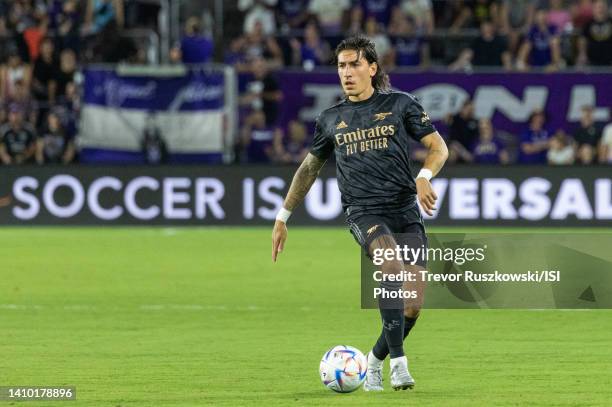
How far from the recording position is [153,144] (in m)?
24.3

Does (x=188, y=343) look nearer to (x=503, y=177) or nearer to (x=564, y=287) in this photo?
(x=564, y=287)

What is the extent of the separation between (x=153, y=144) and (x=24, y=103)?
8.86 ft

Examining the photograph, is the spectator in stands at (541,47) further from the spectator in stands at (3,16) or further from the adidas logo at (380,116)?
the adidas logo at (380,116)

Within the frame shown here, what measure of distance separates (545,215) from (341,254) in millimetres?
4540

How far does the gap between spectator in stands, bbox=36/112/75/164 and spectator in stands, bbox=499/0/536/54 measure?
26.4ft

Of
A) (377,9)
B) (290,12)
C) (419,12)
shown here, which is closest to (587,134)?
(419,12)

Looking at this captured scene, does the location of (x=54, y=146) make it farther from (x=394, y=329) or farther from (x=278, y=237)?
(x=394, y=329)

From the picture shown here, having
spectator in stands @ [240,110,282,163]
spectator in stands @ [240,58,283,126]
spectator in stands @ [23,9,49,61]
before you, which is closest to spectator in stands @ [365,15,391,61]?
spectator in stands @ [240,58,283,126]

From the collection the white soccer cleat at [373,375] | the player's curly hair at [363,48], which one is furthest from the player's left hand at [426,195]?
the white soccer cleat at [373,375]

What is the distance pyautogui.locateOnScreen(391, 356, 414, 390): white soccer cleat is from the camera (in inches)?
362

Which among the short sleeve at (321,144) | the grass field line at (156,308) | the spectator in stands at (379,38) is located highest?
the spectator in stands at (379,38)

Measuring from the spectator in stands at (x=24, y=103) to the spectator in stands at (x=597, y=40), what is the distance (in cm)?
969

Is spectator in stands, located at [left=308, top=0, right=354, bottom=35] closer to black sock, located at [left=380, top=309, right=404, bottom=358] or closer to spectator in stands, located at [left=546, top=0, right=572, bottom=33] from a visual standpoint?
spectator in stands, located at [left=546, top=0, right=572, bottom=33]

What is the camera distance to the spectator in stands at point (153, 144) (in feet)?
79.7
